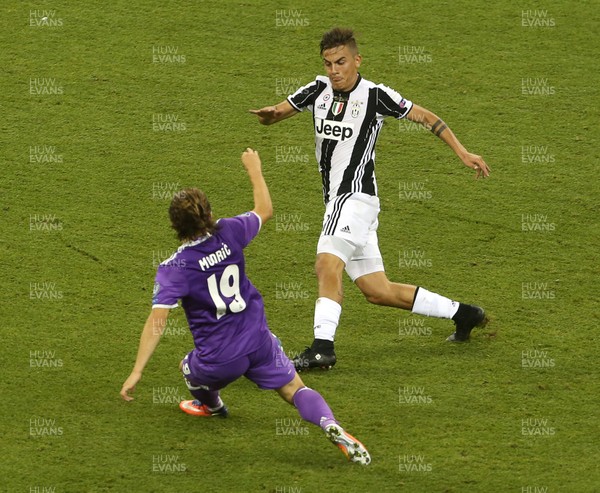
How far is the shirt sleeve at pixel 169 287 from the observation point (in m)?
6.70

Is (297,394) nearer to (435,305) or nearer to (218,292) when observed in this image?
(218,292)

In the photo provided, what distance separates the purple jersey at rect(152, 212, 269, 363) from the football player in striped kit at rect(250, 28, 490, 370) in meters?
1.29

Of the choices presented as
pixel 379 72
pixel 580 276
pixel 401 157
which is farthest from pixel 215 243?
pixel 379 72

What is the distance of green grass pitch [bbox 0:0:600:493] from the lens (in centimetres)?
708

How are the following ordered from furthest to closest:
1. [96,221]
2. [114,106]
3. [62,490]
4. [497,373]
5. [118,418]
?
[114,106] < [96,221] < [497,373] < [118,418] < [62,490]

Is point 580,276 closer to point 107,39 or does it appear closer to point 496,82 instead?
point 496,82

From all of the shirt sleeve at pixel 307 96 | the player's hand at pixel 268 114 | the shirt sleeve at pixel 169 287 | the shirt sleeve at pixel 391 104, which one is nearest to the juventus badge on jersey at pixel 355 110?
the shirt sleeve at pixel 391 104

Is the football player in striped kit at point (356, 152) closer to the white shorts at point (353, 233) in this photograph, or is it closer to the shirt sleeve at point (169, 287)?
the white shorts at point (353, 233)

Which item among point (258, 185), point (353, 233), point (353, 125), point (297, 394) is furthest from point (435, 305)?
point (258, 185)

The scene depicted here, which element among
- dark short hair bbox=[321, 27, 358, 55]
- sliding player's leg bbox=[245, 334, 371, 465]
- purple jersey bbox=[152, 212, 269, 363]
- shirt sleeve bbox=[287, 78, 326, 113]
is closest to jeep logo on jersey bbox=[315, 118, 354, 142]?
shirt sleeve bbox=[287, 78, 326, 113]

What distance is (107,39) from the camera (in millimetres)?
12461

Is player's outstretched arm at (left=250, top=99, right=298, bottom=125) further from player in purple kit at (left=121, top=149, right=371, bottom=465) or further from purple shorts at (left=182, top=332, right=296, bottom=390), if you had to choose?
purple shorts at (left=182, top=332, right=296, bottom=390)

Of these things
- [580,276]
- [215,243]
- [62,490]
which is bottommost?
[62,490]

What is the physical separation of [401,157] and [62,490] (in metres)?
5.35
